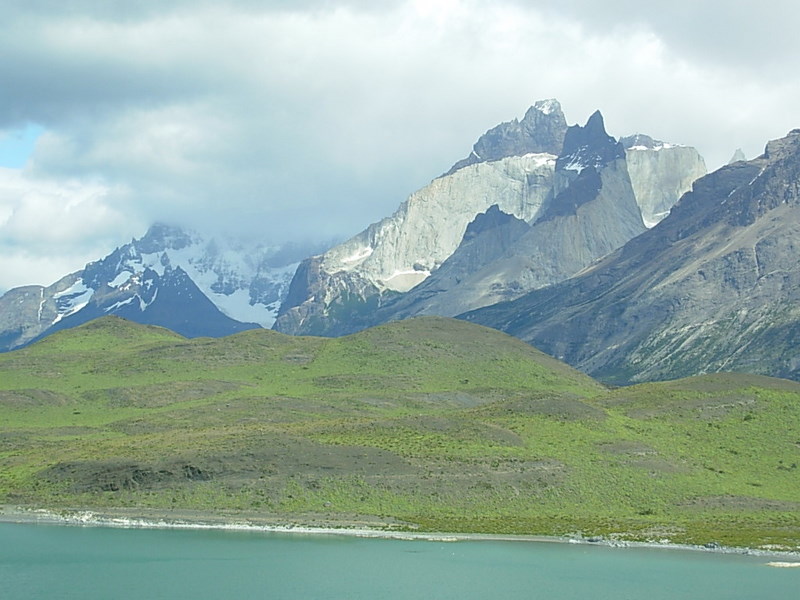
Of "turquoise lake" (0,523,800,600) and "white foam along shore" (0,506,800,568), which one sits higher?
"white foam along shore" (0,506,800,568)

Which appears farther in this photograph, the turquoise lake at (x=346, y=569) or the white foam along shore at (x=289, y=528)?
the white foam along shore at (x=289, y=528)

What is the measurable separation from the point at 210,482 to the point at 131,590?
67928 mm

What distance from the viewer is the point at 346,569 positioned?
135 meters

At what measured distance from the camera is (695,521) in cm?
18312

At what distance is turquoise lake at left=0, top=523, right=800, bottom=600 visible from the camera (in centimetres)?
12350

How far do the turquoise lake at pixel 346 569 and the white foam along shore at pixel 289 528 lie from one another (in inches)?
138

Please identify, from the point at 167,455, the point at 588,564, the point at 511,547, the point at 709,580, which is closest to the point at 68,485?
the point at 167,455

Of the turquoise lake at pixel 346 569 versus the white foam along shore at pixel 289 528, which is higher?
the white foam along shore at pixel 289 528

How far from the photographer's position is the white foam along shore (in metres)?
160

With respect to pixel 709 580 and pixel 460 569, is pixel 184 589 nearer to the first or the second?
pixel 460 569

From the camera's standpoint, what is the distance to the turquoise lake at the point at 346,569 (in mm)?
123500

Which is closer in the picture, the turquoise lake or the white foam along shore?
the turquoise lake

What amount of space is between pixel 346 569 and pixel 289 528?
1407 inches

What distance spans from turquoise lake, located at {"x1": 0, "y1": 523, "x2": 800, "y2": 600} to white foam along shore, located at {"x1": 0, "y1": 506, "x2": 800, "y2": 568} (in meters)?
3.50
